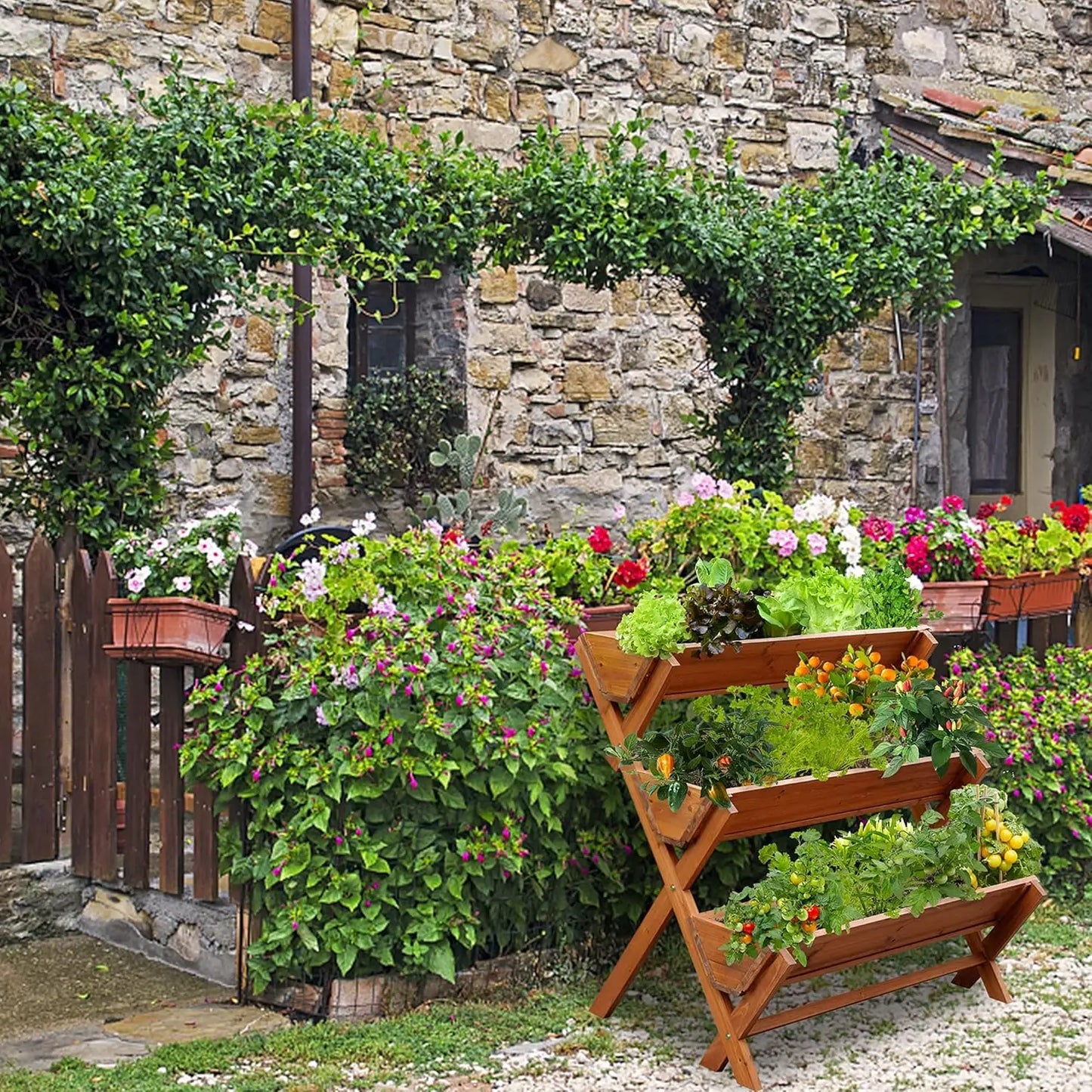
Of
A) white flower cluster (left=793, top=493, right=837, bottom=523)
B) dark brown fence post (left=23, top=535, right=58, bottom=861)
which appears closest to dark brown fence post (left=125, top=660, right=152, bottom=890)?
dark brown fence post (left=23, top=535, right=58, bottom=861)

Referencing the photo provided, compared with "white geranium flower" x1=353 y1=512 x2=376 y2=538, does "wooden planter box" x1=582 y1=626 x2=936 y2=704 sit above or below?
below

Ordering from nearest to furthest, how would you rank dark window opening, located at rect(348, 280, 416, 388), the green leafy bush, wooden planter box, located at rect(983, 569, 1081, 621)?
wooden planter box, located at rect(983, 569, 1081, 621) < the green leafy bush < dark window opening, located at rect(348, 280, 416, 388)

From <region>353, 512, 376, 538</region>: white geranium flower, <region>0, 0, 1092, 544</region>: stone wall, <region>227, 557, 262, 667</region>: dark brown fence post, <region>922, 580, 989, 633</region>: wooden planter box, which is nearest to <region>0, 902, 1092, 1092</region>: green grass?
<region>227, 557, 262, 667</region>: dark brown fence post

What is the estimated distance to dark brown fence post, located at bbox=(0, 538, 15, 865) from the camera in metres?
4.67

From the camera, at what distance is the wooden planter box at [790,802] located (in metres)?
3.87

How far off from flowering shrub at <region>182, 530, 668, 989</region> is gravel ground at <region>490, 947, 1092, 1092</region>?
0.46 metres

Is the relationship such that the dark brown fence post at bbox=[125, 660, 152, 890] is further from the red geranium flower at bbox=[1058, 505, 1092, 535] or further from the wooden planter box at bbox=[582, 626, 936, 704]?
the red geranium flower at bbox=[1058, 505, 1092, 535]

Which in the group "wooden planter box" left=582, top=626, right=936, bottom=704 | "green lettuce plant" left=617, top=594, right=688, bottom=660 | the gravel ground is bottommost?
the gravel ground

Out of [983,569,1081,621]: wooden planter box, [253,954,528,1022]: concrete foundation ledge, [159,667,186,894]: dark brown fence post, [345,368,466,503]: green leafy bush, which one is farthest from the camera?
[345,368,466,503]: green leafy bush

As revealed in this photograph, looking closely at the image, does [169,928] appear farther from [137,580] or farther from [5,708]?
[137,580]

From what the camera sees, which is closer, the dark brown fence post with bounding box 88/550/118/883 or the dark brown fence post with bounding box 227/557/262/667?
the dark brown fence post with bounding box 227/557/262/667

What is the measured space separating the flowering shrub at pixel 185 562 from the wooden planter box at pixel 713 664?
3.84ft

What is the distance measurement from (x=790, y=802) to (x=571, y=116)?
5.72 metres

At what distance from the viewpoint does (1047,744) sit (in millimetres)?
5168
